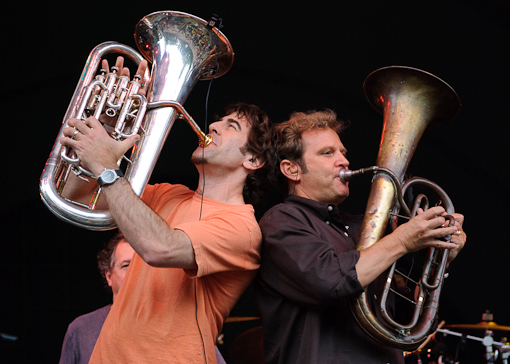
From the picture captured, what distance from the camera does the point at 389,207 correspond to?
2.19m

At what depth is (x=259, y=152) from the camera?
2395mm

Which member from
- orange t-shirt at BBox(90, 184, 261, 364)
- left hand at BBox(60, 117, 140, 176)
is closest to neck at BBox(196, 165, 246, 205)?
orange t-shirt at BBox(90, 184, 261, 364)

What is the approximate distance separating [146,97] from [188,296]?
0.80 meters

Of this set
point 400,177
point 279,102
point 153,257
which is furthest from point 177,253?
point 279,102

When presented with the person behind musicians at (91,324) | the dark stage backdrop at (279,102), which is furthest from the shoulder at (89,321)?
the dark stage backdrop at (279,102)

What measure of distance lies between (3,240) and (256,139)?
5043 mm

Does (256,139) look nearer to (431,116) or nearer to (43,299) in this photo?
(431,116)

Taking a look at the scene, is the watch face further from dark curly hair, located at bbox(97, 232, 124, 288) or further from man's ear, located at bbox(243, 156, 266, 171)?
dark curly hair, located at bbox(97, 232, 124, 288)

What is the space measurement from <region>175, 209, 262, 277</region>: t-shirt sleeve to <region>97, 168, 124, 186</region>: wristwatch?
0.29 metres

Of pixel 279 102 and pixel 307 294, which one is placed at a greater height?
pixel 279 102

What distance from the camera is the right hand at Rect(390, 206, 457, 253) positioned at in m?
1.98

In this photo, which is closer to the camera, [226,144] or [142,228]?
[142,228]

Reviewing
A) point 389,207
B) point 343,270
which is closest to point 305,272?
point 343,270

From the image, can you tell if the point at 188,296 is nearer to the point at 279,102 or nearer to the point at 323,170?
the point at 323,170
